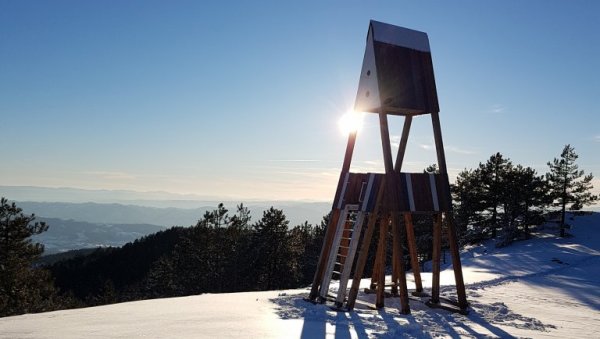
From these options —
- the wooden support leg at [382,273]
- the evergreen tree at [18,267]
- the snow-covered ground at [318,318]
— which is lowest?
the evergreen tree at [18,267]

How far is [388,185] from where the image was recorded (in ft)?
34.0

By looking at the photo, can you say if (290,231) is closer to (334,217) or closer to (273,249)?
(273,249)

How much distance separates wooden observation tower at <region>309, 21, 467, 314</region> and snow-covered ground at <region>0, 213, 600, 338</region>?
→ 0.98 meters

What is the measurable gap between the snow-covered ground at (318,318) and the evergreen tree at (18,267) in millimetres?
22741

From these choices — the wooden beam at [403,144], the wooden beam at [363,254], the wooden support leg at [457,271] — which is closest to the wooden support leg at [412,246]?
the wooden support leg at [457,271]

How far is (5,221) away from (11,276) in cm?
415

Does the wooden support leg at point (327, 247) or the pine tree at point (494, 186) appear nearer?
the wooden support leg at point (327, 247)

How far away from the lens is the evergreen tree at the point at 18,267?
27156 millimetres

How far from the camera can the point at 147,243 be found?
9744cm

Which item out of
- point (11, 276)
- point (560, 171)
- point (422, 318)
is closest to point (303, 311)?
point (422, 318)

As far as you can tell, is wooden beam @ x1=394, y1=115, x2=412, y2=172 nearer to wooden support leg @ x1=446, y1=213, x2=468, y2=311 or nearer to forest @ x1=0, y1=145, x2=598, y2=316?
wooden support leg @ x1=446, y1=213, x2=468, y2=311

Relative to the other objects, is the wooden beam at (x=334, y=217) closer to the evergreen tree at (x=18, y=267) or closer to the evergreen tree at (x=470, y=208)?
the evergreen tree at (x=18, y=267)

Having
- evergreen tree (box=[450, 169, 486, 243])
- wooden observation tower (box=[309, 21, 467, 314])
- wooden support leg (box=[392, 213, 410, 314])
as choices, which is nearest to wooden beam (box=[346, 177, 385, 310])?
wooden observation tower (box=[309, 21, 467, 314])

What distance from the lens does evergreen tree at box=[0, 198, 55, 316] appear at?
2716 cm
